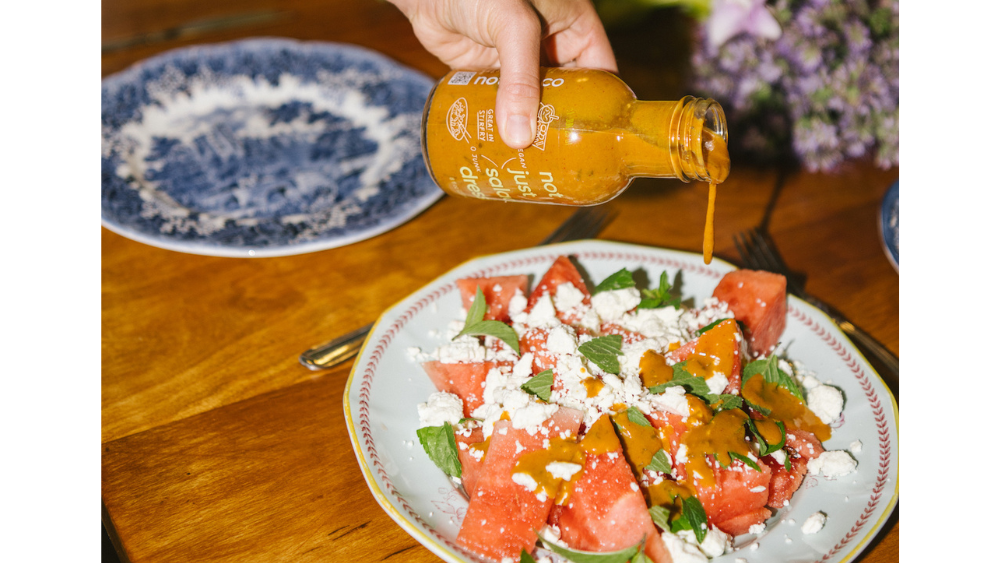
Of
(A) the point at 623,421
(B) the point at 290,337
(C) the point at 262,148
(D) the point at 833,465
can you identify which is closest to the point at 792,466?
(D) the point at 833,465

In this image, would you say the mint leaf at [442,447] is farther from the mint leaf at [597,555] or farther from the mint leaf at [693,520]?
the mint leaf at [693,520]

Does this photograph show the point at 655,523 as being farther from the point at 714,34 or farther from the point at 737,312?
the point at 714,34

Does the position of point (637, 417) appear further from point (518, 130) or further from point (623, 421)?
point (518, 130)

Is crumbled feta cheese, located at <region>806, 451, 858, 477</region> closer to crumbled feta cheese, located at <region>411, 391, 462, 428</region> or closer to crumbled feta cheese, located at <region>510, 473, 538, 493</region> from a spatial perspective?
crumbled feta cheese, located at <region>510, 473, 538, 493</region>

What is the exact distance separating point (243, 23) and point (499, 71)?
1.77 meters

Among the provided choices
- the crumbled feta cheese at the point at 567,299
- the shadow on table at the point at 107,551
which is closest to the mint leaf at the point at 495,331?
the crumbled feta cheese at the point at 567,299

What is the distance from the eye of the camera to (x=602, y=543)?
959 mm

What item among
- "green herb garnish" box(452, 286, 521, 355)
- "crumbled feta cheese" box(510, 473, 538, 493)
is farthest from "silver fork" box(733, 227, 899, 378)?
"crumbled feta cheese" box(510, 473, 538, 493)

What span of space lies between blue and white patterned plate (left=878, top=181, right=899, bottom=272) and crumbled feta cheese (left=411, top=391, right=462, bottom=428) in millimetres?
1051

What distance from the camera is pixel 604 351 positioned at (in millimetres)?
1128

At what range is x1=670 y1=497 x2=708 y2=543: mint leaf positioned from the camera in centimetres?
96

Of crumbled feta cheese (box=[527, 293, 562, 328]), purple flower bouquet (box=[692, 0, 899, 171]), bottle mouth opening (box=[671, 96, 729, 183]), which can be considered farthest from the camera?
purple flower bouquet (box=[692, 0, 899, 171])

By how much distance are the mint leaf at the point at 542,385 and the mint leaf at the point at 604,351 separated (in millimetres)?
76

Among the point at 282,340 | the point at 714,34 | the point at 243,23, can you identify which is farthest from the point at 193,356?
the point at 243,23
